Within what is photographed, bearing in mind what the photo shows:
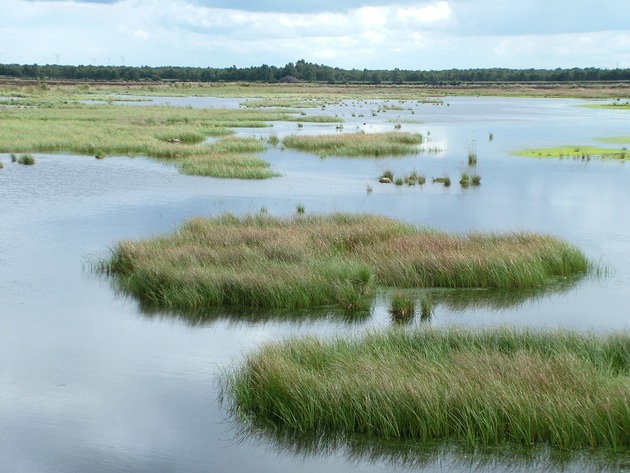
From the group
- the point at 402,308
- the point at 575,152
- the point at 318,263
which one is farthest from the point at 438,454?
the point at 575,152

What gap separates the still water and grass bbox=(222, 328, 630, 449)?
0.25 meters

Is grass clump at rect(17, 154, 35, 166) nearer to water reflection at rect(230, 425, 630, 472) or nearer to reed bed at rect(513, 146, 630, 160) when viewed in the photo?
reed bed at rect(513, 146, 630, 160)

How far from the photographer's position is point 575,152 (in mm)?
40625

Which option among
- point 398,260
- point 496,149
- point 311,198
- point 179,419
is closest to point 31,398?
point 179,419

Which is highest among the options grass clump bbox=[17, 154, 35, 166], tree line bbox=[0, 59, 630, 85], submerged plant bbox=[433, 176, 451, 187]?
tree line bbox=[0, 59, 630, 85]

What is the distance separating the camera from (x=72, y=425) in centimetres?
1007

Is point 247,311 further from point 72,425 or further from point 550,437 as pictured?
point 550,437

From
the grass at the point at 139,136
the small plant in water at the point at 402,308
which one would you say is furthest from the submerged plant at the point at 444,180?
the small plant in water at the point at 402,308

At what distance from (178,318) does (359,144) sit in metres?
28.2

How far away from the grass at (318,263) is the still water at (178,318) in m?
0.53

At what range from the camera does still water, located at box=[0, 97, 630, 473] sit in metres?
9.30

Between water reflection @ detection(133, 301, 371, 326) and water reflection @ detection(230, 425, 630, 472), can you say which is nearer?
water reflection @ detection(230, 425, 630, 472)

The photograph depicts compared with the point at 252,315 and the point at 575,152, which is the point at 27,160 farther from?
the point at 575,152

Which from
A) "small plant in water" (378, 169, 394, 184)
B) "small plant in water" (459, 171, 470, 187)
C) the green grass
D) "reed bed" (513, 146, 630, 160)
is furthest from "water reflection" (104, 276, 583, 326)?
the green grass
